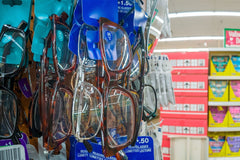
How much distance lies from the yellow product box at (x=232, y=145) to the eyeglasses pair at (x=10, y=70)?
2977mm

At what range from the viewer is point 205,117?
295 centimetres

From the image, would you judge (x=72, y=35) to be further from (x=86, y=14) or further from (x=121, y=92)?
(x=121, y=92)

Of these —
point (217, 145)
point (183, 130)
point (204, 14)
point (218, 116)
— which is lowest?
point (217, 145)

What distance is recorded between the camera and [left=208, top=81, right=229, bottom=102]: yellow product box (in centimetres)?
287

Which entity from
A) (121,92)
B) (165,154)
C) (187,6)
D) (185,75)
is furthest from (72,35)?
(187,6)

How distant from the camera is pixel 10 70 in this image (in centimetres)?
55

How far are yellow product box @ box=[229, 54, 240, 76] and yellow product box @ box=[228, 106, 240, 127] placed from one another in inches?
18.1

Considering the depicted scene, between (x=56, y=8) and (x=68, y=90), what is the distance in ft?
0.73

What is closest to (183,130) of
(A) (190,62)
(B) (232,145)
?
(B) (232,145)

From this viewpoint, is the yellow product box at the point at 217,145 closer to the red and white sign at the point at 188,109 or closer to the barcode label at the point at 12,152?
the red and white sign at the point at 188,109

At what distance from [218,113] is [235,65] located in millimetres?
680

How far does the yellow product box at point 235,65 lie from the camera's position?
9.28ft

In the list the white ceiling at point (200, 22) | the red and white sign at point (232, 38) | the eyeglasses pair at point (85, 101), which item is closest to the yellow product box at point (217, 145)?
the red and white sign at point (232, 38)

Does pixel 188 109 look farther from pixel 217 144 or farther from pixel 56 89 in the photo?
pixel 56 89
